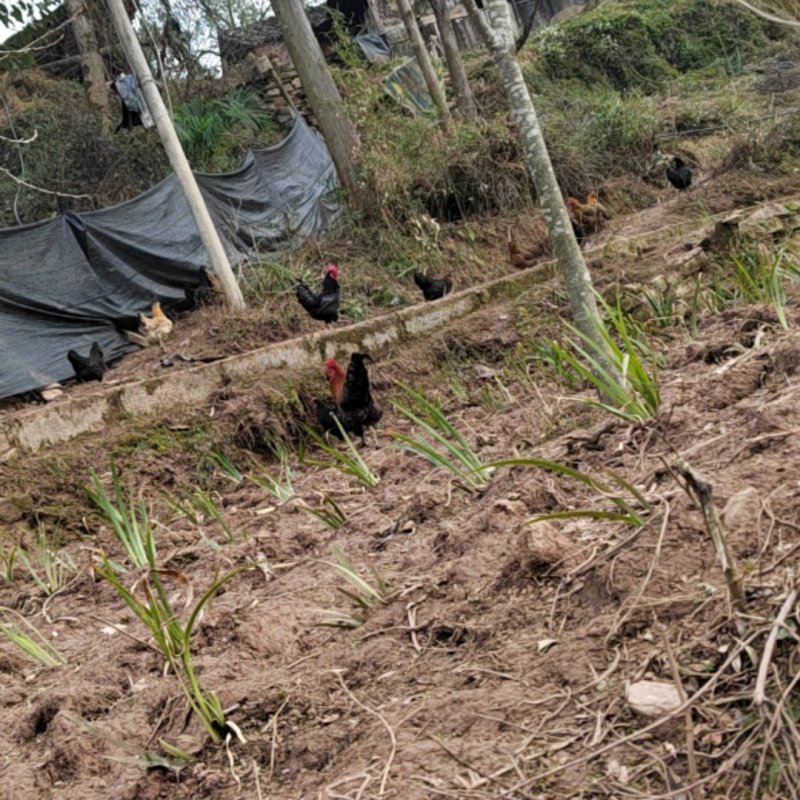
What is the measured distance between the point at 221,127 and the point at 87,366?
918 centimetres

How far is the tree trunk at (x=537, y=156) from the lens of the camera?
161 inches

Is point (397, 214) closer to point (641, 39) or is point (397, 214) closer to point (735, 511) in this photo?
point (735, 511)

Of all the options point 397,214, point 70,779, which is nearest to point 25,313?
point 397,214

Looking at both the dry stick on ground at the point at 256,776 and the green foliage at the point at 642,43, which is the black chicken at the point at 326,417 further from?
the green foliage at the point at 642,43

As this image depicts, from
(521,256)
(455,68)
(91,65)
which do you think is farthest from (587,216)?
(91,65)

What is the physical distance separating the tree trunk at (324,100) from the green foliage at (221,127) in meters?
4.19

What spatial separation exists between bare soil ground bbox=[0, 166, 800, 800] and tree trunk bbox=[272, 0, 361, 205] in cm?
773

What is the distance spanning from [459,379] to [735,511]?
16.7 feet

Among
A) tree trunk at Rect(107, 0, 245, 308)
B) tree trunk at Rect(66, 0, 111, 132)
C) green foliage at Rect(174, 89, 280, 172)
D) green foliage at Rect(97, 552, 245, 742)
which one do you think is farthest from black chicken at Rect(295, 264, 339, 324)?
tree trunk at Rect(66, 0, 111, 132)

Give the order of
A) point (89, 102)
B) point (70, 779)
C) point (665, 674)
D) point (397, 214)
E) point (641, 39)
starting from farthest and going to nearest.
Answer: point (641, 39), point (89, 102), point (397, 214), point (70, 779), point (665, 674)

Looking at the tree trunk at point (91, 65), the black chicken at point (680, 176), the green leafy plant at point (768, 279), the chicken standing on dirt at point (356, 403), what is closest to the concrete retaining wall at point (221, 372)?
the chicken standing on dirt at point (356, 403)

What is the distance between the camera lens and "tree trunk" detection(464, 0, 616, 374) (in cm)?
409

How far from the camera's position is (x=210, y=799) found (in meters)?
2.16

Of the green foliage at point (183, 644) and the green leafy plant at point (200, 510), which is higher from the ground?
the green foliage at point (183, 644)
